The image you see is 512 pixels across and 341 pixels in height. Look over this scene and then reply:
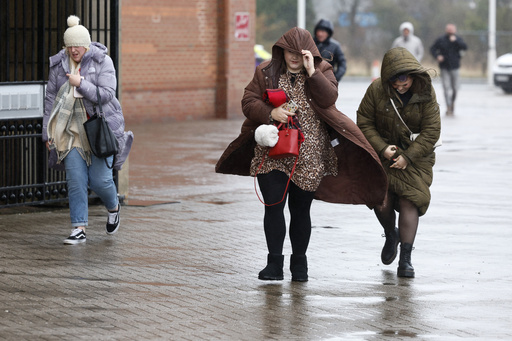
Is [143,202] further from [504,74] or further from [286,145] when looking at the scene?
[504,74]

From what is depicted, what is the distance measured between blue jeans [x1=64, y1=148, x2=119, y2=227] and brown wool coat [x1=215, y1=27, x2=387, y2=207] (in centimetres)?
148

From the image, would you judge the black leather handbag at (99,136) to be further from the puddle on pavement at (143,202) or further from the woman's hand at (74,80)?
the puddle on pavement at (143,202)

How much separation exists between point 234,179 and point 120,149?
444cm

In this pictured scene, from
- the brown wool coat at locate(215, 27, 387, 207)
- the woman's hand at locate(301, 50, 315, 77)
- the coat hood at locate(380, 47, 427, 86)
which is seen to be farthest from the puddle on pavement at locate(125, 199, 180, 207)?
the woman's hand at locate(301, 50, 315, 77)

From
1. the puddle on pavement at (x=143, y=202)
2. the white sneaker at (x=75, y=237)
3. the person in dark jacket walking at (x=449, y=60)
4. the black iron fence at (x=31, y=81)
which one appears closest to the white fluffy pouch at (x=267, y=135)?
the white sneaker at (x=75, y=237)

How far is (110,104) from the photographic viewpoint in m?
9.04

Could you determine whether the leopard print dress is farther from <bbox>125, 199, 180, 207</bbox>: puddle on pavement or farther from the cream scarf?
<bbox>125, 199, 180, 207</bbox>: puddle on pavement

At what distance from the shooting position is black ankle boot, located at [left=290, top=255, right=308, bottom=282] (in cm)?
764

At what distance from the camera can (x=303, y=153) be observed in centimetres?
742

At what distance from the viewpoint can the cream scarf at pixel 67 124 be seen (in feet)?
28.7

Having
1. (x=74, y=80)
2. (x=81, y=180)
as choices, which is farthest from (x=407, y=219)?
(x=74, y=80)

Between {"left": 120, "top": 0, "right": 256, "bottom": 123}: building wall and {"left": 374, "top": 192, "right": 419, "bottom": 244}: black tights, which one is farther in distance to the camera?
{"left": 120, "top": 0, "right": 256, "bottom": 123}: building wall

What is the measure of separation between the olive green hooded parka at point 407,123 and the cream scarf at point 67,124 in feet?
7.35

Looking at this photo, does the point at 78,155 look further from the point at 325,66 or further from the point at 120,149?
the point at 325,66
